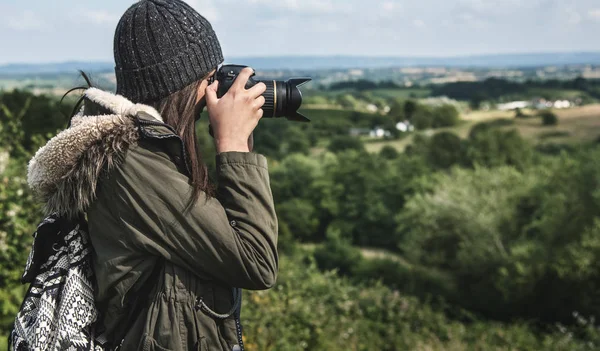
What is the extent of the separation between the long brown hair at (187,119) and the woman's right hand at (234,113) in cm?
5

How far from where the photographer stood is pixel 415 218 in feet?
94.7

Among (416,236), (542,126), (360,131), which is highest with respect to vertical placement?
(542,126)

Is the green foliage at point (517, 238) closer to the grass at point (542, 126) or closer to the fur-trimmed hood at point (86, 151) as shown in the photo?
the grass at point (542, 126)

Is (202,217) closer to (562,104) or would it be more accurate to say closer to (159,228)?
(159,228)

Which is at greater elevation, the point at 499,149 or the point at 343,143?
the point at 499,149

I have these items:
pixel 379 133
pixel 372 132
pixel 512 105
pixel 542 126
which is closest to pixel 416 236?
pixel 542 126

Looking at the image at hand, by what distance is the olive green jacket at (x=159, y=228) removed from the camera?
4.01ft

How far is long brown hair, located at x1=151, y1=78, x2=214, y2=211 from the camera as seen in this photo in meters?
1.31

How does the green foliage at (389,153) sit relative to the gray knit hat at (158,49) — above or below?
below

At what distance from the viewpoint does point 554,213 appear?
2255 centimetres

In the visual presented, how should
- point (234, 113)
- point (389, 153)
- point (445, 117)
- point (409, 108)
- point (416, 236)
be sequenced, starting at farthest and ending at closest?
point (409, 108)
point (445, 117)
point (389, 153)
point (416, 236)
point (234, 113)

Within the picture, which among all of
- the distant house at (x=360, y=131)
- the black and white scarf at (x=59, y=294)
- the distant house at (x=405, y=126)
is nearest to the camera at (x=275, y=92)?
the black and white scarf at (x=59, y=294)

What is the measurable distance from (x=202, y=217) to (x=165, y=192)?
0.31 feet

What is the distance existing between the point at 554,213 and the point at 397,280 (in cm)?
828
